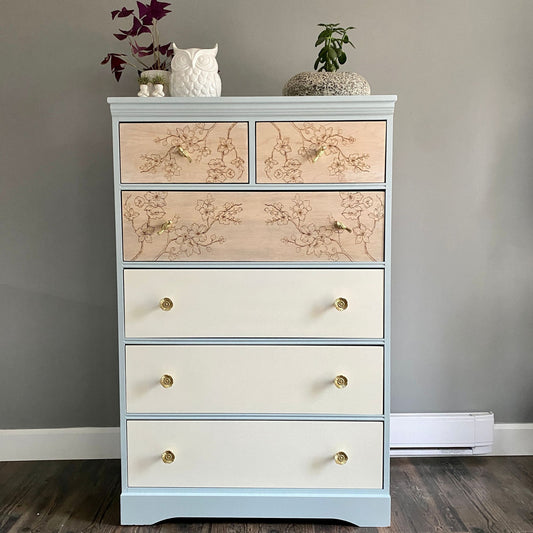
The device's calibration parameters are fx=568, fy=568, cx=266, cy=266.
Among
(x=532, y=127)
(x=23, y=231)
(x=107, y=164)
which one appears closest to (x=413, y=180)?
(x=532, y=127)

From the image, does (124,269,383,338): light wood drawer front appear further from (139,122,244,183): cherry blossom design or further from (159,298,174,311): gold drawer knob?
(139,122,244,183): cherry blossom design

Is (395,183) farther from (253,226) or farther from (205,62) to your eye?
(205,62)

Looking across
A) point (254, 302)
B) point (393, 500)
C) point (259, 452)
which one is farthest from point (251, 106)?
point (393, 500)

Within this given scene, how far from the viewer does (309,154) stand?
167 cm

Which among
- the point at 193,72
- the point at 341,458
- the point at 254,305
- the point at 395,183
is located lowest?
the point at 341,458

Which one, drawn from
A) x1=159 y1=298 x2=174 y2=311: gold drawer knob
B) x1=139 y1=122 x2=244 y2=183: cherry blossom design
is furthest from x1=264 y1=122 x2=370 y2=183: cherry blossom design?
x1=159 y1=298 x2=174 y2=311: gold drawer knob

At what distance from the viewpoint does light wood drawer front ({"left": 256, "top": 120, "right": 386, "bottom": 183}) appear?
1.66 metres

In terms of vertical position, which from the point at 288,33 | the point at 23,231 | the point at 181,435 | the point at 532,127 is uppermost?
the point at 288,33

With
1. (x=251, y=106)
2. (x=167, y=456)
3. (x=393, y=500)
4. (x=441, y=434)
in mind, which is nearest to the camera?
(x=251, y=106)

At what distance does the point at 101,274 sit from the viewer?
222 centimetres

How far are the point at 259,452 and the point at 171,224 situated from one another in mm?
751

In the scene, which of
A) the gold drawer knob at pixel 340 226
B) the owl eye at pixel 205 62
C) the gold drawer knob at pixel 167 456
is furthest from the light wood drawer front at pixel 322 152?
the gold drawer knob at pixel 167 456

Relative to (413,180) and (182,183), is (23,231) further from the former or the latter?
(413,180)

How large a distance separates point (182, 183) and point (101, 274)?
2.37 feet
